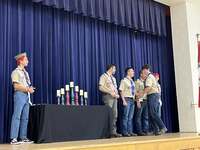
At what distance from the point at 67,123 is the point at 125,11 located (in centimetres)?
322

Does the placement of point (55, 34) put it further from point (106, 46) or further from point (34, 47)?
point (106, 46)

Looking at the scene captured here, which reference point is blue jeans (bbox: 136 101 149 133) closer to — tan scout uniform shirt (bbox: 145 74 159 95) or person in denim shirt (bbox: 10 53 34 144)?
tan scout uniform shirt (bbox: 145 74 159 95)

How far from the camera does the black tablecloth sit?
4.58 metres

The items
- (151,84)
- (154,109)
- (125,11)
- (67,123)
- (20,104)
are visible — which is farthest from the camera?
(125,11)

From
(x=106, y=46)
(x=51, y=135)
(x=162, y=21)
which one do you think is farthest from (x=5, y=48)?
(x=162, y=21)

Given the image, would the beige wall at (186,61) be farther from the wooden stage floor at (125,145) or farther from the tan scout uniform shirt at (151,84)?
the wooden stage floor at (125,145)

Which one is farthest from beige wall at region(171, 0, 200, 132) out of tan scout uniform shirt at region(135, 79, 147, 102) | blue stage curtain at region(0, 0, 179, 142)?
tan scout uniform shirt at region(135, 79, 147, 102)

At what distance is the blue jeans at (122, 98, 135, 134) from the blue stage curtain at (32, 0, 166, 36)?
171cm

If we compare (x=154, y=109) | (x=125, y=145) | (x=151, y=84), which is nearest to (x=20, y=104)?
(x=125, y=145)

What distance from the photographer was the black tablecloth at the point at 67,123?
4578mm

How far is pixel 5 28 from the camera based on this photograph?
5180mm

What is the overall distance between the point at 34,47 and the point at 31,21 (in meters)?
0.44

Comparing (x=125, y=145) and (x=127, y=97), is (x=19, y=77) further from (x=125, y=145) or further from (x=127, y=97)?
(x=127, y=97)

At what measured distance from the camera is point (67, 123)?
4875 millimetres
